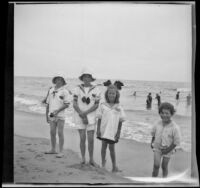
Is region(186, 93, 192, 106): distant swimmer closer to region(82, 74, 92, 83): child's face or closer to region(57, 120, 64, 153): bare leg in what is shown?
region(82, 74, 92, 83): child's face

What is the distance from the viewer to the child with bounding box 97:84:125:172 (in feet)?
7.89

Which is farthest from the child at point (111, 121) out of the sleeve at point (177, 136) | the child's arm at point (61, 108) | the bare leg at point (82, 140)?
the sleeve at point (177, 136)

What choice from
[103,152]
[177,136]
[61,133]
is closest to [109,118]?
[103,152]

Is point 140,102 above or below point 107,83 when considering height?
below

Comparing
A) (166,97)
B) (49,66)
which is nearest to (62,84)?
(49,66)

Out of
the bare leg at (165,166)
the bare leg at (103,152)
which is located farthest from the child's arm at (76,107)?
the bare leg at (165,166)

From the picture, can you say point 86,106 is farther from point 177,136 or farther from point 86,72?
point 177,136

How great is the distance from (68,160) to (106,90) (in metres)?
0.53

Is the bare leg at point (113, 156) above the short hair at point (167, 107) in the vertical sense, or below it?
below

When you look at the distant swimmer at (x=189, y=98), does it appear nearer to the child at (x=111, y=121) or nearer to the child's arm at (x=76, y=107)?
the child at (x=111, y=121)

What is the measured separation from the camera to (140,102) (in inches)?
95.2

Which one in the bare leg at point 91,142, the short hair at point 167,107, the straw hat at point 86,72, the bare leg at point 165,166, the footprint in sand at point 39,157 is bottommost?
the bare leg at point 165,166

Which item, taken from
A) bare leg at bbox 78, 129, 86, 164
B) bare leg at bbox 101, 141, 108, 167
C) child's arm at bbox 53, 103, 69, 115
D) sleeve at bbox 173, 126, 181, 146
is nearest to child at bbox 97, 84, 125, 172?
bare leg at bbox 101, 141, 108, 167

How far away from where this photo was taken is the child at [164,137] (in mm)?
2391
